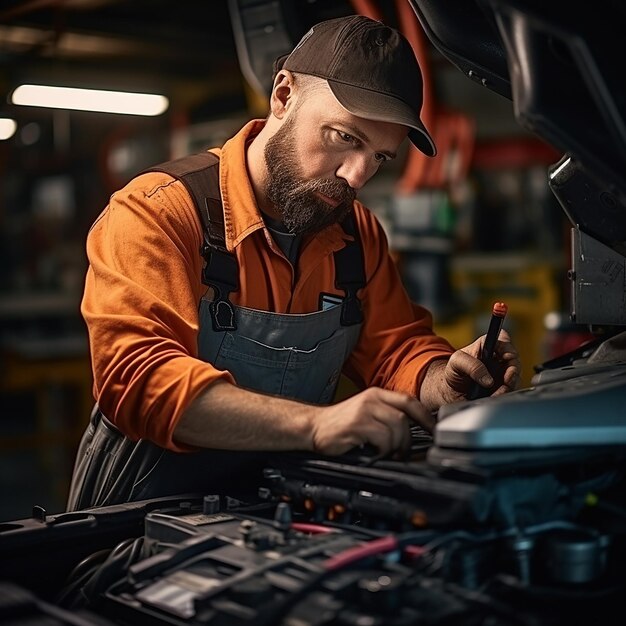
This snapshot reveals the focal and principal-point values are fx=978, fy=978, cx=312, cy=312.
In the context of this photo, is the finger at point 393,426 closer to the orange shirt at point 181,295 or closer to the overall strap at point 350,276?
the orange shirt at point 181,295

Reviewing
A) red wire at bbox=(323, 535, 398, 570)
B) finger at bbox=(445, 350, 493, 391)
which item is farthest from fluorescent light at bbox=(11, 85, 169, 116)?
red wire at bbox=(323, 535, 398, 570)

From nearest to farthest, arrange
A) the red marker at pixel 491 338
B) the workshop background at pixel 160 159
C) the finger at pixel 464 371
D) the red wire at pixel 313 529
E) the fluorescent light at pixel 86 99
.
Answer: the red wire at pixel 313 529 < the red marker at pixel 491 338 < the finger at pixel 464 371 < the workshop background at pixel 160 159 < the fluorescent light at pixel 86 99

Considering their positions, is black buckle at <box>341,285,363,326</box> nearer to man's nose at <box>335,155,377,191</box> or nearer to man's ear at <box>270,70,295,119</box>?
man's nose at <box>335,155,377,191</box>

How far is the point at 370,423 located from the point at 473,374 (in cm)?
49

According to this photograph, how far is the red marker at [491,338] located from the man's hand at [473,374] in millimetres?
13

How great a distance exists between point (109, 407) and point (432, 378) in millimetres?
666

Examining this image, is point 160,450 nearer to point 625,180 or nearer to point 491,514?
point 491,514

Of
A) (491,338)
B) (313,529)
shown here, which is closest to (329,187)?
Answer: (491,338)

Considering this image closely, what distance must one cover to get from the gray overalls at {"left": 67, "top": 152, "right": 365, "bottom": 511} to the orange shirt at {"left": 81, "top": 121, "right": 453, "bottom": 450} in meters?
0.03

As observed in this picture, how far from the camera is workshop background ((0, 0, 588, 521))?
5539 mm

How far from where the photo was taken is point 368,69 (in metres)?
1.69

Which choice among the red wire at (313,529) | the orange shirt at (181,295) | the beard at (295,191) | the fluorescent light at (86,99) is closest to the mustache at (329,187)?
the beard at (295,191)

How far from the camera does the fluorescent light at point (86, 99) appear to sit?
6.05 meters

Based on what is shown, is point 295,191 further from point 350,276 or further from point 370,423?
point 370,423
